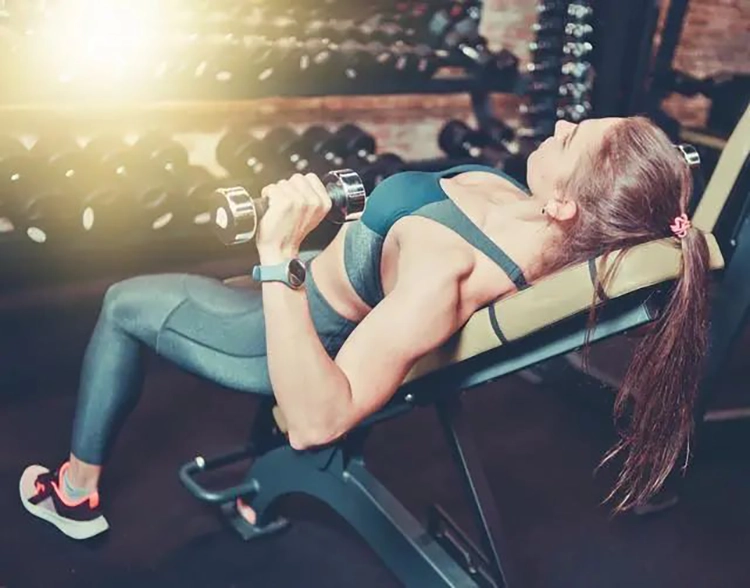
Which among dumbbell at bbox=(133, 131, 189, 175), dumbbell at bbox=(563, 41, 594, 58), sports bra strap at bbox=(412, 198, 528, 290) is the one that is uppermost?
sports bra strap at bbox=(412, 198, 528, 290)

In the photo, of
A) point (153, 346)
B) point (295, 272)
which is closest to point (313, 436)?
point (295, 272)

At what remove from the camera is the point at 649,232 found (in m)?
1.28

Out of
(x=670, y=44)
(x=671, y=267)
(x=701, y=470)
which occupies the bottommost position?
(x=701, y=470)

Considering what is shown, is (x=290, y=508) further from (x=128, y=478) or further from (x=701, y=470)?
(x=701, y=470)

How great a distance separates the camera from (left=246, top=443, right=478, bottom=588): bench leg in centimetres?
157

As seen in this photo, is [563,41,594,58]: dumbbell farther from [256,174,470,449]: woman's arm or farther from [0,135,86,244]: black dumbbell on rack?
[256,174,470,449]: woman's arm

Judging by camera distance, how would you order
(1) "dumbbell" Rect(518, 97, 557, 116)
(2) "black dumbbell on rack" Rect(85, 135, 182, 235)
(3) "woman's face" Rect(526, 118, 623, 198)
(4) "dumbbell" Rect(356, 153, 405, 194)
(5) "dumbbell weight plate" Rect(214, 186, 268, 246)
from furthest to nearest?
(1) "dumbbell" Rect(518, 97, 557, 116)
(4) "dumbbell" Rect(356, 153, 405, 194)
(2) "black dumbbell on rack" Rect(85, 135, 182, 235)
(3) "woman's face" Rect(526, 118, 623, 198)
(5) "dumbbell weight plate" Rect(214, 186, 268, 246)

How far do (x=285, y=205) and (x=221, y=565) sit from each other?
93 centimetres

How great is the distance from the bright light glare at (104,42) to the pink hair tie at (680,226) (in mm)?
1716

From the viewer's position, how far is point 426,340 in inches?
48.3

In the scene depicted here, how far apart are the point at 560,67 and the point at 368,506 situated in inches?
85.4

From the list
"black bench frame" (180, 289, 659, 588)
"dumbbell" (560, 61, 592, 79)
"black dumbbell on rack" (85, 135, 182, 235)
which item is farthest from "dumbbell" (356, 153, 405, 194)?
"black bench frame" (180, 289, 659, 588)

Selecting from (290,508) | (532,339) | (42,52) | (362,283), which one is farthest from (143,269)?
(532,339)

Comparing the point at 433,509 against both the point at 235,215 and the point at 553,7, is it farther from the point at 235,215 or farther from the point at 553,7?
the point at 553,7
